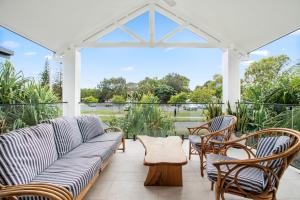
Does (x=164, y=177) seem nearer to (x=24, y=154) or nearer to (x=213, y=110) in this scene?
(x=24, y=154)

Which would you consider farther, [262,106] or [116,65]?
[116,65]

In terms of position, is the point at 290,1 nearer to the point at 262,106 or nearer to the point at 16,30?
the point at 262,106

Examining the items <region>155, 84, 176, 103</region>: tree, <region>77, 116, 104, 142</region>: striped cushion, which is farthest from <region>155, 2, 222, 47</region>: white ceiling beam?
<region>155, 84, 176, 103</region>: tree

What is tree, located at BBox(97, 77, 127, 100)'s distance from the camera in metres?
11.0

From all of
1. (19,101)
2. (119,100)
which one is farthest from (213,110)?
(19,101)

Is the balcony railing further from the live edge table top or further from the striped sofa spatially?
the striped sofa

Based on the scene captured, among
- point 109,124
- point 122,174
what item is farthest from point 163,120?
point 122,174

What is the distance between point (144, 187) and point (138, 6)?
4768 mm

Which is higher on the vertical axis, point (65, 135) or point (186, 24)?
point (186, 24)

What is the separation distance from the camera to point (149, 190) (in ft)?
10.1

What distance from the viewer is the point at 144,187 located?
3.17m

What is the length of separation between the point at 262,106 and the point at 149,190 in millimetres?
3214

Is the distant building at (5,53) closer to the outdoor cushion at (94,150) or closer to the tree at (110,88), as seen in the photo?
the outdoor cushion at (94,150)

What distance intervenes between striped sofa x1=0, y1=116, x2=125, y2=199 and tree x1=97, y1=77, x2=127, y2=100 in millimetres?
7250
